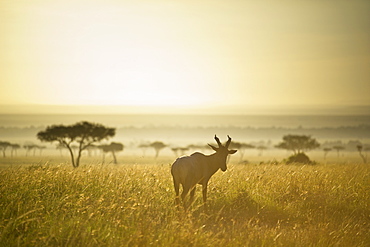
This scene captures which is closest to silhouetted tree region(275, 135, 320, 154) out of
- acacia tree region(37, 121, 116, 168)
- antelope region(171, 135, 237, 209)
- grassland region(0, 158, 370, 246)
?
acacia tree region(37, 121, 116, 168)

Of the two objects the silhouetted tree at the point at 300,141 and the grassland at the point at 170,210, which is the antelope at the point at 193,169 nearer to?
the grassland at the point at 170,210

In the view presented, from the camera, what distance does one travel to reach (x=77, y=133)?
7225 centimetres

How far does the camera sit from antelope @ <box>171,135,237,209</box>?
1291cm

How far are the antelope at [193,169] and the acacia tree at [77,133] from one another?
60056mm

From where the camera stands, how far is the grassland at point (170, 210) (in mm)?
9336

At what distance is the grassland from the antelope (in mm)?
575

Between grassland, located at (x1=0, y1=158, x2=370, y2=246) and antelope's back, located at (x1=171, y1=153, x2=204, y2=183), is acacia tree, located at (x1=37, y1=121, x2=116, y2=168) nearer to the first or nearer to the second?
grassland, located at (x1=0, y1=158, x2=370, y2=246)

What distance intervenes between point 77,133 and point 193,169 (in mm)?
61625

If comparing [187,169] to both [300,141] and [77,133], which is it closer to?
[77,133]

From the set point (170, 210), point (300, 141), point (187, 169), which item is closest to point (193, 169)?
point (187, 169)

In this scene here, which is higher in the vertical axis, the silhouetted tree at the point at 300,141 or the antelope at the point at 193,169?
the antelope at the point at 193,169

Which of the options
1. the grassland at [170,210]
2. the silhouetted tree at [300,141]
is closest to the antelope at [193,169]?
the grassland at [170,210]

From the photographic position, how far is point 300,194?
14.9 m

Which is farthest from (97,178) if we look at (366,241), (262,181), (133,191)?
(366,241)
